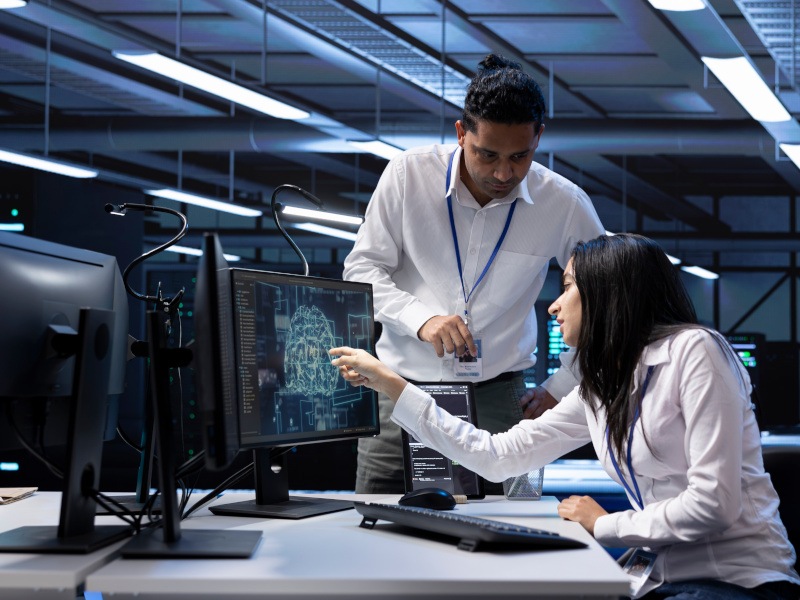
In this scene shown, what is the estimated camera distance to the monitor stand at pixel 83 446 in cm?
165

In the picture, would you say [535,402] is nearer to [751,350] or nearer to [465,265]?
[465,265]

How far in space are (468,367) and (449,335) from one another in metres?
0.21

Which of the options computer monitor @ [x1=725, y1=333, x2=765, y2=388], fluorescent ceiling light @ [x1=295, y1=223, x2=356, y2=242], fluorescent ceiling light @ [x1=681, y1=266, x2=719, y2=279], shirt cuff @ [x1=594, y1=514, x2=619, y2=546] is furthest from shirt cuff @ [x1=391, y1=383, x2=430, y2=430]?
fluorescent ceiling light @ [x1=681, y1=266, x2=719, y2=279]

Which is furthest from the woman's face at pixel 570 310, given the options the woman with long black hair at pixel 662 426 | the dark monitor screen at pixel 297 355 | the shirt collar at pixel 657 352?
the dark monitor screen at pixel 297 355

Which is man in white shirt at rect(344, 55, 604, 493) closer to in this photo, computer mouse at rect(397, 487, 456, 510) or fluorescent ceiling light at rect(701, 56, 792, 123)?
computer mouse at rect(397, 487, 456, 510)

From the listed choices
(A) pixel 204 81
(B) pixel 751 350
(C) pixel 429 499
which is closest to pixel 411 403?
(C) pixel 429 499

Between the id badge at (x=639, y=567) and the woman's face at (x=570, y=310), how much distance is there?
444mm

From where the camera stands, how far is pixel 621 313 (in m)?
1.94

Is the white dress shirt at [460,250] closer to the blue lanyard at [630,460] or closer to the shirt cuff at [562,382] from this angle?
the shirt cuff at [562,382]

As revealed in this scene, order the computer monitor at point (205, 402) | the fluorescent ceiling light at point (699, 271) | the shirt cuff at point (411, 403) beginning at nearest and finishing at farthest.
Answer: the computer monitor at point (205, 402), the shirt cuff at point (411, 403), the fluorescent ceiling light at point (699, 271)

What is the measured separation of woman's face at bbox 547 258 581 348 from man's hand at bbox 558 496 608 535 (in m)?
0.32

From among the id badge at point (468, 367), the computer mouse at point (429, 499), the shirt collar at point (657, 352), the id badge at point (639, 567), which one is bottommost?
the id badge at point (639, 567)

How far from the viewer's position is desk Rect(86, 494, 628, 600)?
1.39 m

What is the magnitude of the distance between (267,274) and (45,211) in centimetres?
756
